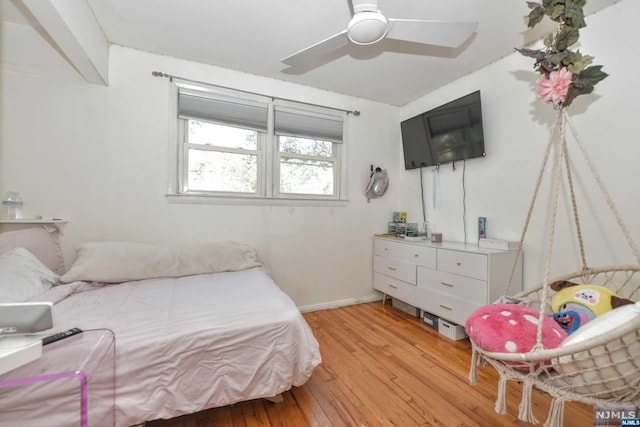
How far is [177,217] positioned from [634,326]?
2.86 metres

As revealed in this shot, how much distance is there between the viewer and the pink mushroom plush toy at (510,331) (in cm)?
96

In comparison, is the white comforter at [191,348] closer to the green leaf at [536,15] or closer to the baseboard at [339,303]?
the baseboard at [339,303]

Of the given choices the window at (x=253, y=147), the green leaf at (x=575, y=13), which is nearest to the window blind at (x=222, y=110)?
the window at (x=253, y=147)

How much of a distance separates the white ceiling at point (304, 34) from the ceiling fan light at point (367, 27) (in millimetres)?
466

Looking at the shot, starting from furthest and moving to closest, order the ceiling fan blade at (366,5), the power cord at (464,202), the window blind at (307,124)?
the window blind at (307,124) → the power cord at (464,202) → the ceiling fan blade at (366,5)

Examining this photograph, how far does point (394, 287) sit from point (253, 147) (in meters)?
2.21

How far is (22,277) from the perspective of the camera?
1.60 metres

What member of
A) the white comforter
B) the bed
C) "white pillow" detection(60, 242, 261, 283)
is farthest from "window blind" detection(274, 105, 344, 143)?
the white comforter

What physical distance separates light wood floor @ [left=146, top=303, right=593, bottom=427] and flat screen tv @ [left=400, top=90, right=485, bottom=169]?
71.6 inches

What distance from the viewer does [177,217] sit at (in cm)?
247

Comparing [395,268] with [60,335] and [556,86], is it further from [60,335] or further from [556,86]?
[60,335]

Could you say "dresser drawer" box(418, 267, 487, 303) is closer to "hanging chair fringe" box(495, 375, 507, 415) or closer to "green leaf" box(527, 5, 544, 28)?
"hanging chair fringe" box(495, 375, 507, 415)

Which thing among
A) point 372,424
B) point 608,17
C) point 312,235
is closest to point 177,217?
point 312,235

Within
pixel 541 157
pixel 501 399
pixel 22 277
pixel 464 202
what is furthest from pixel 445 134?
pixel 22 277
